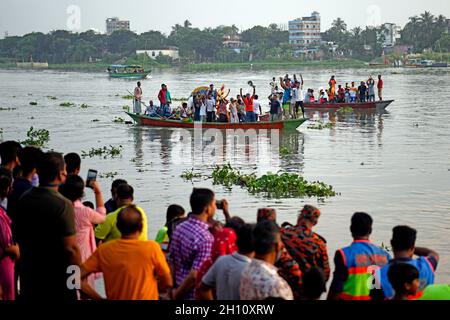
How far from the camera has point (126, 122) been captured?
31.9 meters

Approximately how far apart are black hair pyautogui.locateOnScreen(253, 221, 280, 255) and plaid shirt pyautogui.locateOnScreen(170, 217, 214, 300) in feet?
2.60

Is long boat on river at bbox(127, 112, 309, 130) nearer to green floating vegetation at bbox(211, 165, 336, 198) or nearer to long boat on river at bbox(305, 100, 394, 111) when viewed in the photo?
long boat on river at bbox(305, 100, 394, 111)

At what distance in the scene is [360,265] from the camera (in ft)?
20.3

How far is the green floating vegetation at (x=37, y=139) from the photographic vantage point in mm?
25797

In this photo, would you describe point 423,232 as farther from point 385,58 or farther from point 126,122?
point 385,58

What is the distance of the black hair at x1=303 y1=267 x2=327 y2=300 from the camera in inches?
217

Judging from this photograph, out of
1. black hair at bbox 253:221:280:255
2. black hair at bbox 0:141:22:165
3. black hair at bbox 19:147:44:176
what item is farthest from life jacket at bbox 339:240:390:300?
black hair at bbox 0:141:22:165

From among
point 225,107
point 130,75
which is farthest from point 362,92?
point 130,75

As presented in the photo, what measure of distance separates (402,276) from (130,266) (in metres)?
1.94

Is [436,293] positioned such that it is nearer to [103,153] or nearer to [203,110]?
[103,153]

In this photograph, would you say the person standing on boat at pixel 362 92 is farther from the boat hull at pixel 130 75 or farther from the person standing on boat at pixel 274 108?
the boat hull at pixel 130 75

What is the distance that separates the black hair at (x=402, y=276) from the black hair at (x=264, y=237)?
0.87 metres

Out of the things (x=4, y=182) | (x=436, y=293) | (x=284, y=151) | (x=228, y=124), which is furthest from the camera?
(x=228, y=124)

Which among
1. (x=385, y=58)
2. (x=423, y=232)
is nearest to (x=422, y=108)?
(x=423, y=232)
